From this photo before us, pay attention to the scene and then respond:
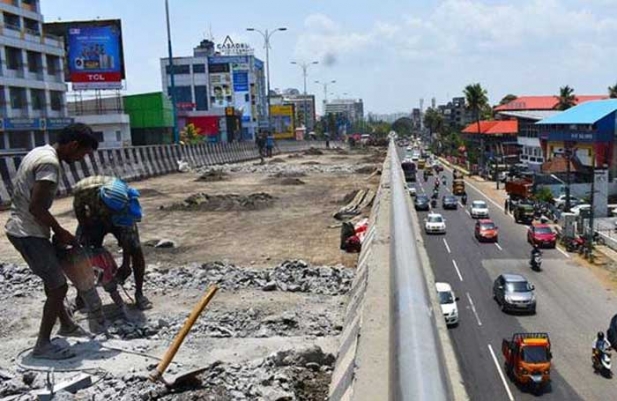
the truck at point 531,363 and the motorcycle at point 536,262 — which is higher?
the truck at point 531,363

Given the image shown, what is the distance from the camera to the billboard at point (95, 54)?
211ft

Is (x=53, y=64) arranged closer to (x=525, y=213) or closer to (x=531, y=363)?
(x=525, y=213)

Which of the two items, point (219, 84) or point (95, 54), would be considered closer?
point (95, 54)

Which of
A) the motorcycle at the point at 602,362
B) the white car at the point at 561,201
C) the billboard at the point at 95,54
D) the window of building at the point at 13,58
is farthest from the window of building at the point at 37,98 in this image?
the motorcycle at the point at 602,362

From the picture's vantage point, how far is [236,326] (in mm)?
7711

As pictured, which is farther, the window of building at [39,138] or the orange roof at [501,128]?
the orange roof at [501,128]

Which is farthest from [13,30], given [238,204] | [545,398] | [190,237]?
[545,398]

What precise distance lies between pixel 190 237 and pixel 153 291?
10.5m

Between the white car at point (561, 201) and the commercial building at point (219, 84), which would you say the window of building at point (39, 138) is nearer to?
the white car at point (561, 201)

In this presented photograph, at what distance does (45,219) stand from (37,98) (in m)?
63.4

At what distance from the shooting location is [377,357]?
4.57 metres

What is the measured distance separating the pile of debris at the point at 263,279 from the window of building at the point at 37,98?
56449mm

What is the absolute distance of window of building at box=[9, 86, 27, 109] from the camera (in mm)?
58750

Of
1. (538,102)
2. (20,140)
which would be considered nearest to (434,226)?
(20,140)
